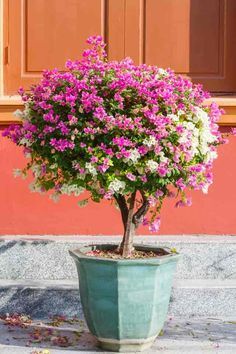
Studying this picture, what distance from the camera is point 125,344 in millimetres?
5289

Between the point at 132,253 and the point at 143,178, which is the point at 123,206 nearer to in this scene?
the point at 132,253

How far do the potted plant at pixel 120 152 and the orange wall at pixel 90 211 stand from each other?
54.5 inches

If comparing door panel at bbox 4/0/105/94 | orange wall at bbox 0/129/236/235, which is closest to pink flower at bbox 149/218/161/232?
orange wall at bbox 0/129/236/235

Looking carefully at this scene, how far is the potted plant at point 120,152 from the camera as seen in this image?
16.5 feet

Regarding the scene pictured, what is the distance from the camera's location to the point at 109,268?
5.17 meters

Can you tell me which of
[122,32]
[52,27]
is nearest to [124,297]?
[122,32]

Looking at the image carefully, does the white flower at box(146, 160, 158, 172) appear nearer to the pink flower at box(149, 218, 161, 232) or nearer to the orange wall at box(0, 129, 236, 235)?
the pink flower at box(149, 218, 161, 232)

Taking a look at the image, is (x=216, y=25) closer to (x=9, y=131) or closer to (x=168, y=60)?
(x=168, y=60)

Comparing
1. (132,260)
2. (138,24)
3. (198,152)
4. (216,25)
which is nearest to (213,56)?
(216,25)

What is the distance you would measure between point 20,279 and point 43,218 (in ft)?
2.22

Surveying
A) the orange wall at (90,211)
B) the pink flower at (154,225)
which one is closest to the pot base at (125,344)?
the pink flower at (154,225)

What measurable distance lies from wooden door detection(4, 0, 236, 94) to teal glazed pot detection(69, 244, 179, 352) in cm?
244

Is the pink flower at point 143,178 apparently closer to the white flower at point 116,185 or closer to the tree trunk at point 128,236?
the white flower at point 116,185

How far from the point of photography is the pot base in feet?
17.3
